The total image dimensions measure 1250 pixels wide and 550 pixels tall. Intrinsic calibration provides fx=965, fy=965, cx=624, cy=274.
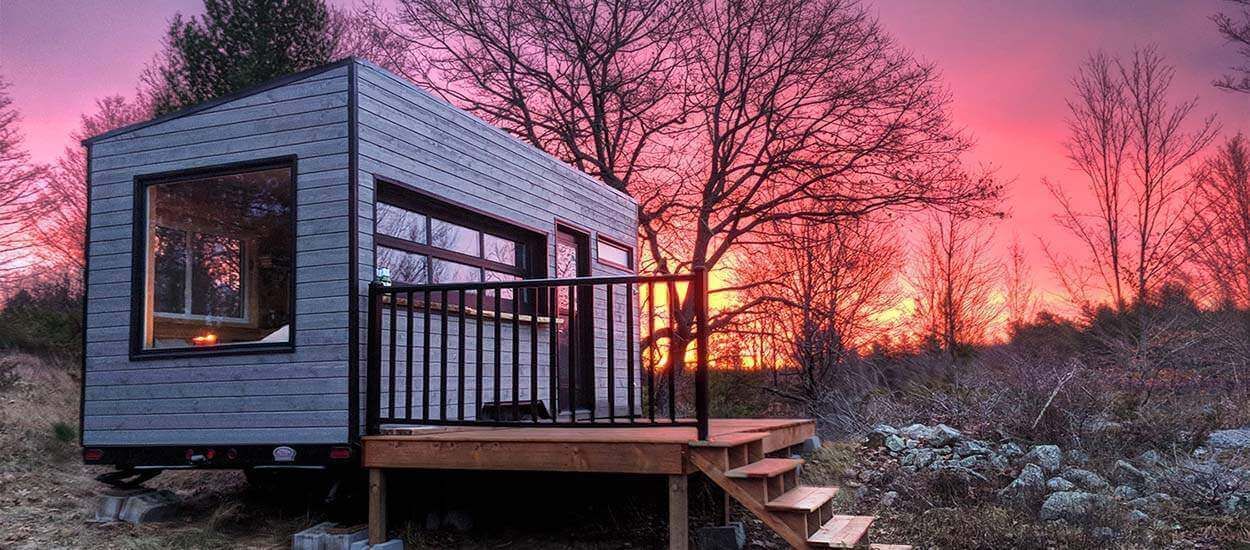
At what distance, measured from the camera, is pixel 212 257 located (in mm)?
6328

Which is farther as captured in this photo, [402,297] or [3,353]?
[3,353]

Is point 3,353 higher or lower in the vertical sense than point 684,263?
lower

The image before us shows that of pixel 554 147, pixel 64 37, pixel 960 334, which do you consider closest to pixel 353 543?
pixel 64 37

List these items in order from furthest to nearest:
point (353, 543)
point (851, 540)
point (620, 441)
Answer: point (353, 543)
point (620, 441)
point (851, 540)

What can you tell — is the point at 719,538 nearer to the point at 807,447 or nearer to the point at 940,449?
the point at 807,447

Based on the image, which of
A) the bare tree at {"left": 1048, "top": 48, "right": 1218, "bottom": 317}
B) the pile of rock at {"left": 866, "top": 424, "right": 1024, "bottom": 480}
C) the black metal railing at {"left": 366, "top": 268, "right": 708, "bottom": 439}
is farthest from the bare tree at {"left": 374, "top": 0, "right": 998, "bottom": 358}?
the black metal railing at {"left": 366, "top": 268, "right": 708, "bottom": 439}

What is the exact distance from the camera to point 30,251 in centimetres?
1612

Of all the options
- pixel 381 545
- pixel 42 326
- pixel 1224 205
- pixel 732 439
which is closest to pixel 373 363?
pixel 381 545

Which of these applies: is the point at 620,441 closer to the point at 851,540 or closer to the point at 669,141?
the point at 851,540

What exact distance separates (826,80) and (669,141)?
107 inches

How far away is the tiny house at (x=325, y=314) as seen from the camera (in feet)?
17.6

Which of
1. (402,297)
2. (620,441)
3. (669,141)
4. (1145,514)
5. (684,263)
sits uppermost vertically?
(669,141)

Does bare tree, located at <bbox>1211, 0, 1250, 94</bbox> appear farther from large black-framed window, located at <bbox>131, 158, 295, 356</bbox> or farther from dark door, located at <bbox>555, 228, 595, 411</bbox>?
large black-framed window, located at <bbox>131, 158, 295, 356</bbox>

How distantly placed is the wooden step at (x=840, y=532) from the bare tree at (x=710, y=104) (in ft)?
32.8
